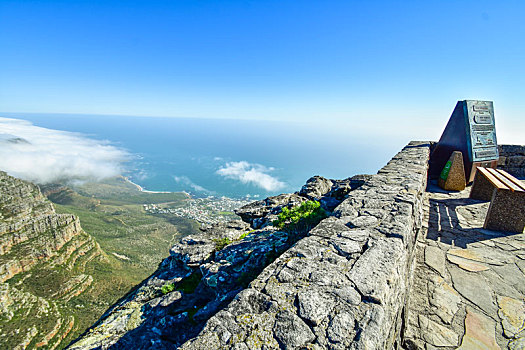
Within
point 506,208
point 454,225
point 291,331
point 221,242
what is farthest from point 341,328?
point 506,208

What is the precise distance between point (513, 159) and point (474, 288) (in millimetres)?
9267

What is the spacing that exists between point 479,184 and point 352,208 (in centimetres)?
544

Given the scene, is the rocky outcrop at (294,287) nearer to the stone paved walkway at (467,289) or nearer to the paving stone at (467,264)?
the stone paved walkway at (467,289)

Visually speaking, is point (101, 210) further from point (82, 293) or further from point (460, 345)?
point (460, 345)

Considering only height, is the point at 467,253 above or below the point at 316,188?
below

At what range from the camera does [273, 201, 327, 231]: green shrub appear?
4.65 m

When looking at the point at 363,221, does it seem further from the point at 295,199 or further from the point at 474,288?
the point at 295,199

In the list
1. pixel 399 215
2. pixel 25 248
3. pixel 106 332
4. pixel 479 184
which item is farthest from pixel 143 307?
pixel 25 248

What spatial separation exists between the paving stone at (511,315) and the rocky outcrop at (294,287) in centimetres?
113

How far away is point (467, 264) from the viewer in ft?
12.9

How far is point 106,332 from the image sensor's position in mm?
4336

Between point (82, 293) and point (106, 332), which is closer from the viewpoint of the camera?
point (106, 332)

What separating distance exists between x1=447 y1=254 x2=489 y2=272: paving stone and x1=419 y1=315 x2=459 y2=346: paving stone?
157 cm

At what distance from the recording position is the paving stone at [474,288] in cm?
311
